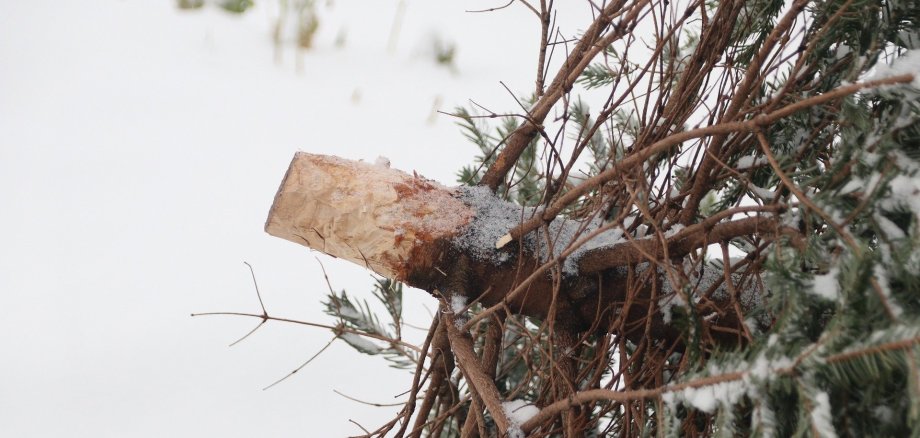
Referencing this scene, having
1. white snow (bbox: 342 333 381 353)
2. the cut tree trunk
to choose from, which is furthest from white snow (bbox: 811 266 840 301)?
Answer: white snow (bbox: 342 333 381 353)

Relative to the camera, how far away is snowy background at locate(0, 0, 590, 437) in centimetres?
161

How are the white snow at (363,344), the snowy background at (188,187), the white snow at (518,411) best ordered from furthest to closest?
1. the snowy background at (188,187)
2. the white snow at (363,344)
3. the white snow at (518,411)

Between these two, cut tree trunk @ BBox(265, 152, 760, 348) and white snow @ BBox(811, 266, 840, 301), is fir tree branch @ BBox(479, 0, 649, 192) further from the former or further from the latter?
white snow @ BBox(811, 266, 840, 301)

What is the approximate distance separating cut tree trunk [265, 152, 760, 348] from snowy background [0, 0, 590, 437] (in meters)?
0.98

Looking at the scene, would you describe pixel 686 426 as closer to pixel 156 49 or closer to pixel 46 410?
pixel 46 410

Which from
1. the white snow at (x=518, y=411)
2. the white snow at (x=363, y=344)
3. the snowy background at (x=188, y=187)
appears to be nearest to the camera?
the white snow at (x=518, y=411)

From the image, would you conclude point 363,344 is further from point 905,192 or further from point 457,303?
point 905,192

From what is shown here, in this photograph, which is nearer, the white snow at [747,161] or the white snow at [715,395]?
the white snow at [715,395]

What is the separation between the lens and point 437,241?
690 millimetres

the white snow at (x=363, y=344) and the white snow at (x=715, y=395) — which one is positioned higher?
the white snow at (x=715, y=395)

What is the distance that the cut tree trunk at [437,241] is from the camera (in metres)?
0.69

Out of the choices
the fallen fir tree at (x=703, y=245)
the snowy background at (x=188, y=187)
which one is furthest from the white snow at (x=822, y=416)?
the snowy background at (x=188, y=187)

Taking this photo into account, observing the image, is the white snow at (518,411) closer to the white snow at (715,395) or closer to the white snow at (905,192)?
the white snow at (715,395)

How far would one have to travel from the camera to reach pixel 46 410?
1.56m
